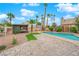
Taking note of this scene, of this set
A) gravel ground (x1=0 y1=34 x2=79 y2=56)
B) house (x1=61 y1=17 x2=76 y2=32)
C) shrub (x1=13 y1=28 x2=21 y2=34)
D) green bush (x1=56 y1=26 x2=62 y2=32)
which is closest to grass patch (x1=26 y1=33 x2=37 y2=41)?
gravel ground (x1=0 y1=34 x2=79 y2=56)

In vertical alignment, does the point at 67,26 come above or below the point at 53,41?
above

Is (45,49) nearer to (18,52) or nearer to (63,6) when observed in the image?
(18,52)

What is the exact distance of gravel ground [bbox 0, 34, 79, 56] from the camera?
446 centimetres

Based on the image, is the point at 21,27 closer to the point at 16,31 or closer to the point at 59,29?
the point at 16,31

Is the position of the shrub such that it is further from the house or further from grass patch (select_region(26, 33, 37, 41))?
the house

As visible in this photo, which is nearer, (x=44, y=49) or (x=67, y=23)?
(x=44, y=49)

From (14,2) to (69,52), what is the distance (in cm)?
178

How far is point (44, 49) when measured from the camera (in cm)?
451

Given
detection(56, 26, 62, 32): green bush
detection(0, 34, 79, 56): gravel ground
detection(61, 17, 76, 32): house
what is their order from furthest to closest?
detection(56, 26, 62, 32): green bush, detection(61, 17, 76, 32): house, detection(0, 34, 79, 56): gravel ground

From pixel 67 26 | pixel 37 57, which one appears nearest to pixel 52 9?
pixel 67 26

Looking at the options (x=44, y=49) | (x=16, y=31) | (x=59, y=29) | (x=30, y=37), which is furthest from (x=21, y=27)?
(x=59, y=29)

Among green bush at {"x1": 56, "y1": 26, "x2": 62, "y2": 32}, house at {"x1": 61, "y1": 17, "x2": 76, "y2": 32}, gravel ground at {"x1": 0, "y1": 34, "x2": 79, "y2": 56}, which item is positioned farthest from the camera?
green bush at {"x1": 56, "y1": 26, "x2": 62, "y2": 32}

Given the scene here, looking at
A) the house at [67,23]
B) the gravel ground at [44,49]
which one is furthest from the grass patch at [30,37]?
the house at [67,23]

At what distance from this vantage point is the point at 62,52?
4.47 metres
